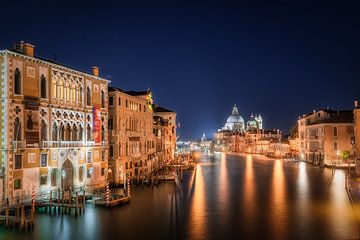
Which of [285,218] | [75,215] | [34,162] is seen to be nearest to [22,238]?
[75,215]

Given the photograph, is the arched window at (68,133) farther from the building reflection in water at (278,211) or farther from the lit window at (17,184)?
the building reflection in water at (278,211)

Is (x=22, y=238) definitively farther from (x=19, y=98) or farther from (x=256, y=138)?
(x=256, y=138)

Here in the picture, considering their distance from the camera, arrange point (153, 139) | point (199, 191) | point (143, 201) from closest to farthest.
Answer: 1. point (143, 201)
2. point (199, 191)
3. point (153, 139)

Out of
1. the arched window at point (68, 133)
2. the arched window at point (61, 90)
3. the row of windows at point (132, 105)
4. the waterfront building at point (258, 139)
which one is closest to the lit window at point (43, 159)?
the arched window at point (68, 133)

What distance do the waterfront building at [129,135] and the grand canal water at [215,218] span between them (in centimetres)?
468

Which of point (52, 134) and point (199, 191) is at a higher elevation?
point (52, 134)

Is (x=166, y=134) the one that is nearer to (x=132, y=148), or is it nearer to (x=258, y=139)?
(x=132, y=148)

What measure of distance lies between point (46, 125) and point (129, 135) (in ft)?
52.4

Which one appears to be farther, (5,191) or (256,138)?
(256,138)

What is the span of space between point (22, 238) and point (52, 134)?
1097 cm

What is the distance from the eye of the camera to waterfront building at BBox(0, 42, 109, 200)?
91.2ft

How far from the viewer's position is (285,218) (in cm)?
2747

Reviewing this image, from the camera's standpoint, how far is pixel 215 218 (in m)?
27.6

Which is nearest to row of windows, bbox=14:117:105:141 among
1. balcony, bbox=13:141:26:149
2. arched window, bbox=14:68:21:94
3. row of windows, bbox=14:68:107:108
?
balcony, bbox=13:141:26:149
